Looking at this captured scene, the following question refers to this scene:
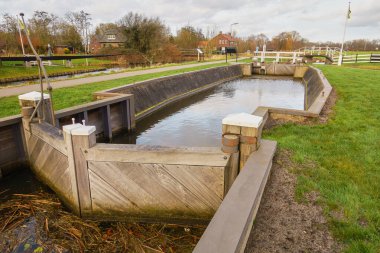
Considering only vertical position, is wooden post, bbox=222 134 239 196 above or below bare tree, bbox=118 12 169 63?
below

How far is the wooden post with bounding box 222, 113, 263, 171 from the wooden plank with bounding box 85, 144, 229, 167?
0.35 metres

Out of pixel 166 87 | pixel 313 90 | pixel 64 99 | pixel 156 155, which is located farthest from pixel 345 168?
pixel 166 87

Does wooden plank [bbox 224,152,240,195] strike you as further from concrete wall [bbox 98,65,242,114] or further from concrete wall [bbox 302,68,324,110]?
concrete wall [bbox 302,68,324,110]

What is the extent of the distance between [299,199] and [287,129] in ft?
13.2

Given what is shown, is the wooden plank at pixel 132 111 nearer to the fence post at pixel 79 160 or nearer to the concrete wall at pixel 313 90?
the fence post at pixel 79 160

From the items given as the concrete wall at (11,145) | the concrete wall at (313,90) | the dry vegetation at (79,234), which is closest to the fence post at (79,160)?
the dry vegetation at (79,234)

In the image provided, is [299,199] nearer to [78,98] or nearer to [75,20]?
[78,98]

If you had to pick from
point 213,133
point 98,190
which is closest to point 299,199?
point 98,190

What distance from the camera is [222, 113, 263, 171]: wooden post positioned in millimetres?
4633

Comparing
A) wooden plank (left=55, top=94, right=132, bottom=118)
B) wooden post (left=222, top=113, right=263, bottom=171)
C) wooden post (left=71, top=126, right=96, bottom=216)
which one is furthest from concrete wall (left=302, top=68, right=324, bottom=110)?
wooden post (left=71, top=126, right=96, bottom=216)

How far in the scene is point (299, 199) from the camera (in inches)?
158

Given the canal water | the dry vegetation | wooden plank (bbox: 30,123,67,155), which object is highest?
wooden plank (bbox: 30,123,67,155)

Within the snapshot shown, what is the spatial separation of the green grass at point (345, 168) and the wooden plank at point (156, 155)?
4.96 ft

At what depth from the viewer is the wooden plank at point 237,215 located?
266 centimetres
